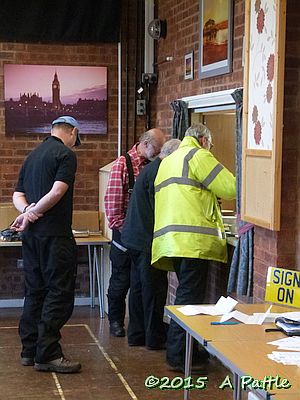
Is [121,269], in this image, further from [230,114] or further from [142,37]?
[142,37]

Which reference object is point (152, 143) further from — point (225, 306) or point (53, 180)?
point (225, 306)

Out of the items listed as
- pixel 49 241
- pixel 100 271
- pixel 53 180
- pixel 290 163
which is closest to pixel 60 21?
pixel 100 271

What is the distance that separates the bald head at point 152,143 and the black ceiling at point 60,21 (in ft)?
6.88

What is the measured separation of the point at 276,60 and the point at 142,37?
4.05 m

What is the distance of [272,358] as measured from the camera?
11.4 ft

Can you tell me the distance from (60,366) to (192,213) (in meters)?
1.46

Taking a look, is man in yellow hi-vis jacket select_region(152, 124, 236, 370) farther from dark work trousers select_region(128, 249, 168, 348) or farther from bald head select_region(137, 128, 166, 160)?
bald head select_region(137, 128, 166, 160)

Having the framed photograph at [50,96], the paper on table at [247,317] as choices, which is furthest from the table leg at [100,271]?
the paper on table at [247,317]

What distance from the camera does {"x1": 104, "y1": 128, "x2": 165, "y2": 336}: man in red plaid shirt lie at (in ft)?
22.9

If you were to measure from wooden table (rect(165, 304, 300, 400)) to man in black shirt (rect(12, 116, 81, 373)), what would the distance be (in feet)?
5.35

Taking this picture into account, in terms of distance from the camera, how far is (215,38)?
260 inches

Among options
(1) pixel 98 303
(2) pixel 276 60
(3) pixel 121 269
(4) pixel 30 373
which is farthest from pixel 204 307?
(1) pixel 98 303

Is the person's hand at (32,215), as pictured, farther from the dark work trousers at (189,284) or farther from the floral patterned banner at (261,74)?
the floral patterned banner at (261,74)

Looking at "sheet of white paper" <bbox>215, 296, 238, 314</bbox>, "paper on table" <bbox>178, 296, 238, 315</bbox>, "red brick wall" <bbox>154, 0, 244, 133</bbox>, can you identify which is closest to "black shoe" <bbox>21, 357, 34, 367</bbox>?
"paper on table" <bbox>178, 296, 238, 315</bbox>
